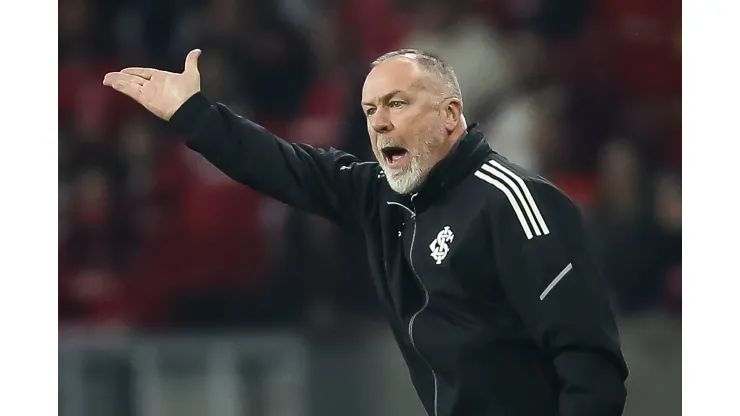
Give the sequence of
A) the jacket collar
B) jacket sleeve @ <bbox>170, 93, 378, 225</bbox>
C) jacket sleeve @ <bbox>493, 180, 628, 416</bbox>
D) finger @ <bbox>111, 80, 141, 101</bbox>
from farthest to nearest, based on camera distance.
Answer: finger @ <bbox>111, 80, 141, 101</bbox> < jacket sleeve @ <bbox>170, 93, 378, 225</bbox> < the jacket collar < jacket sleeve @ <bbox>493, 180, 628, 416</bbox>

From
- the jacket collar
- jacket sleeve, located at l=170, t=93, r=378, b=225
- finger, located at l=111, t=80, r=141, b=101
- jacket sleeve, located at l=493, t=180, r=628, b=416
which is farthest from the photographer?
finger, located at l=111, t=80, r=141, b=101

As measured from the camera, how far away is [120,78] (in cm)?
165

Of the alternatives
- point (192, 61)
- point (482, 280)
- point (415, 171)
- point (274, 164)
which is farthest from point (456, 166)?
point (192, 61)

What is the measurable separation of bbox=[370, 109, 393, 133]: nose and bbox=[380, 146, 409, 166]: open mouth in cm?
3

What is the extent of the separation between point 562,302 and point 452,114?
336 mm

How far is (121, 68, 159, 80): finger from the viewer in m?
1.61

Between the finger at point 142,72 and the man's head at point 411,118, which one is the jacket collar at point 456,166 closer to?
the man's head at point 411,118

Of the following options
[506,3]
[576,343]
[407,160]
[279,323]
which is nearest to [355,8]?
[506,3]

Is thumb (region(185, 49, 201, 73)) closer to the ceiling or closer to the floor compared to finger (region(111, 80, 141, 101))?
closer to the ceiling

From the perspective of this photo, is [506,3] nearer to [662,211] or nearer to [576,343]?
[662,211]

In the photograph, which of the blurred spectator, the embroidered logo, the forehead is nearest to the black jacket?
the embroidered logo

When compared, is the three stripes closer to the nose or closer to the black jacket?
the black jacket

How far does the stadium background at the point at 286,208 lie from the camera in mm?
1644
